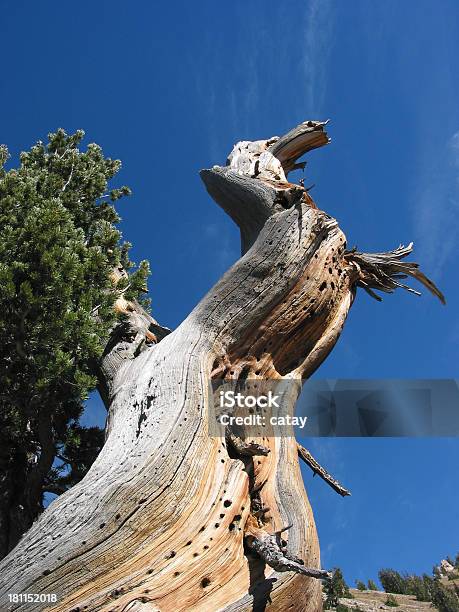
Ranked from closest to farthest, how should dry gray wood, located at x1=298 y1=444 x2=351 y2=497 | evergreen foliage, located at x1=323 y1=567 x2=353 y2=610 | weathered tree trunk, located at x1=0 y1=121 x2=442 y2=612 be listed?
weathered tree trunk, located at x1=0 y1=121 x2=442 y2=612 → dry gray wood, located at x1=298 y1=444 x2=351 y2=497 → evergreen foliage, located at x1=323 y1=567 x2=353 y2=610

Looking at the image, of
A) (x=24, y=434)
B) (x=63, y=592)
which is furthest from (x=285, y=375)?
(x=24, y=434)

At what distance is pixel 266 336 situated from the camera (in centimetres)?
601

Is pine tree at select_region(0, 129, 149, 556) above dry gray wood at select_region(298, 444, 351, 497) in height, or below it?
above

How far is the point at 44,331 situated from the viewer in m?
6.51

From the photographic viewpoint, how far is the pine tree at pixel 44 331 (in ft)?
21.4

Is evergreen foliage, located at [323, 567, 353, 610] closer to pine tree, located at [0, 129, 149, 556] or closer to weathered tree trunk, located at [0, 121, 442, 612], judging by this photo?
pine tree, located at [0, 129, 149, 556]

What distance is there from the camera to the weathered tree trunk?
3529mm

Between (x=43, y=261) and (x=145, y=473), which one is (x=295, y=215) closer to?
(x=43, y=261)

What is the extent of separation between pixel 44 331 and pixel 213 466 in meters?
3.10

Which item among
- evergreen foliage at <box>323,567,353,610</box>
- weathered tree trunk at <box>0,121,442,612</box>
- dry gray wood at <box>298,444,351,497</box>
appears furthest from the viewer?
evergreen foliage at <box>323,567,353,610</box>

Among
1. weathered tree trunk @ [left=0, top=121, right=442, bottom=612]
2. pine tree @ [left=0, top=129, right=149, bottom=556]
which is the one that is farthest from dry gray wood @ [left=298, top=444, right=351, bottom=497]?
pine tree @ [left=0, top=129, right=149, bottom=556]

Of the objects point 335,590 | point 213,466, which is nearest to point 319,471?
point 213,466

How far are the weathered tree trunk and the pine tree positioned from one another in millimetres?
660

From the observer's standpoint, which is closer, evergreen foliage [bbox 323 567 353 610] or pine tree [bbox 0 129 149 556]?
pine tree [bbox 0 129 149 556]
